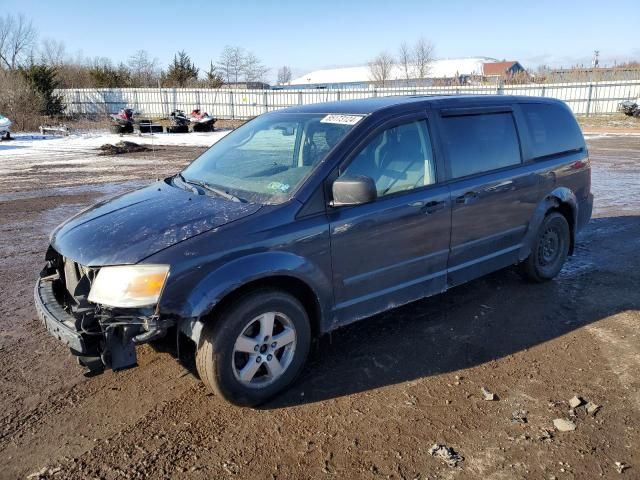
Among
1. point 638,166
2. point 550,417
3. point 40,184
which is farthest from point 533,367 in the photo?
point 638,166

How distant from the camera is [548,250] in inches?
208

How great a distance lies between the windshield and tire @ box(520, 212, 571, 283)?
8.20 feet

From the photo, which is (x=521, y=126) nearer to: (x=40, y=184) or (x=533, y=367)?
(x=533, y=367)

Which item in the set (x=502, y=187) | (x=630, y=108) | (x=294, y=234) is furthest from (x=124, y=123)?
(x=630, y=108)

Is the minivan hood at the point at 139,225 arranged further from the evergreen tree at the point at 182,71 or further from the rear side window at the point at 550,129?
the evergreen tree at the point at 182,71

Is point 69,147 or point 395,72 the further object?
point 395,72

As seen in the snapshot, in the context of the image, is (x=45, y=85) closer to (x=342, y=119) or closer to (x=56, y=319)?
(x=342, y=119)

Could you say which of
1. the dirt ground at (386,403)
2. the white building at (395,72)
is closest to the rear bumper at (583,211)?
the dirt ground at (386,403)

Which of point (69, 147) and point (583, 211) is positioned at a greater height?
point (69, 147)

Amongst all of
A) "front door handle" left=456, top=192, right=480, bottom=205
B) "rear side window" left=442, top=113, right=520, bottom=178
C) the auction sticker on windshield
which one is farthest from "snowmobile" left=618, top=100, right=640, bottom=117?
the auction sticker on windshield

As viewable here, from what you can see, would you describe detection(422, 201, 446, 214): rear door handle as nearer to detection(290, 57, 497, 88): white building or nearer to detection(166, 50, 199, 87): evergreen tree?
detection(166, 50, 199, 87): evergreen tree

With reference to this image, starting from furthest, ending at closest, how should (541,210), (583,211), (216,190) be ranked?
(583,211), (541,210), (216,190)

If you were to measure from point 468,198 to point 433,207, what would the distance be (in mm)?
430

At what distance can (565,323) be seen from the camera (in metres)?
4.39
